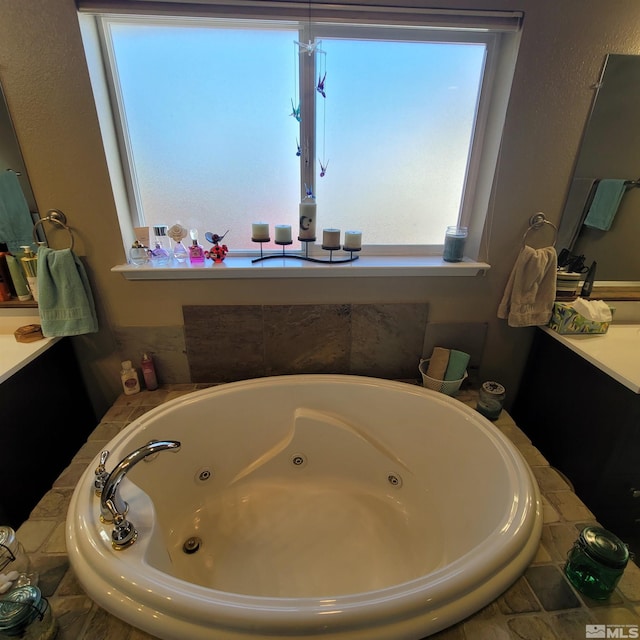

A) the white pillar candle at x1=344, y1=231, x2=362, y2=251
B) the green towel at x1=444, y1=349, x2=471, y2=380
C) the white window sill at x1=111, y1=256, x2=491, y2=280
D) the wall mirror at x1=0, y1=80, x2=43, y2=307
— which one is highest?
the wall mirror at x1=0, y1=80, x2=43, y2=307

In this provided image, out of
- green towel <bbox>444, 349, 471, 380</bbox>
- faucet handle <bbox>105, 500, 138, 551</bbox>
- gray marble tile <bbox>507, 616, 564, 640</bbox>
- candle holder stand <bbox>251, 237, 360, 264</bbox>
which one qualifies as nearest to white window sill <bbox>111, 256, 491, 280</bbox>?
candle holder stand <bbox>251, 237, 360, 264</bbox>

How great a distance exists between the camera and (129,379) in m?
1.55

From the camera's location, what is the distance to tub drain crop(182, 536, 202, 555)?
4.42 ft

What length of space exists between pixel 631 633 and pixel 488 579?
31 cm

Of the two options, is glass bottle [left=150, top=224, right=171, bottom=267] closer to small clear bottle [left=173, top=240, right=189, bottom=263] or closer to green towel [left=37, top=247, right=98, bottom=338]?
small clear bottle [left=173, top=240, right=189, bottom=263]

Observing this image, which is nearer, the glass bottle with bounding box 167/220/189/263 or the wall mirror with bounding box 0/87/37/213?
the wall mirror with bounding box 0/87/37/213

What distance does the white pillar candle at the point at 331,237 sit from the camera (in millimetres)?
1488

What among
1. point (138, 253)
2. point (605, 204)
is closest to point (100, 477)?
point (138, 253)

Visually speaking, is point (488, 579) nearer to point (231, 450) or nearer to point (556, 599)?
point (556, 599)

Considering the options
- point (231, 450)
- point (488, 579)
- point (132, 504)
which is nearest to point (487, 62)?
point (488, 579)

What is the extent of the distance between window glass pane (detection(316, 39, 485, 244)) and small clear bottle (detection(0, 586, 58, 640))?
1.47 metres

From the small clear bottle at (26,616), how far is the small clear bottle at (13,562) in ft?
0.22

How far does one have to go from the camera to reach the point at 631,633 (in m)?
0.80

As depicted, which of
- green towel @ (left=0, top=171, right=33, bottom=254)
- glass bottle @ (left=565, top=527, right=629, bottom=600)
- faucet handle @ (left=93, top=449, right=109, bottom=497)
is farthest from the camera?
green towel @ (left=0, top=171, right=33, bottom=254)
